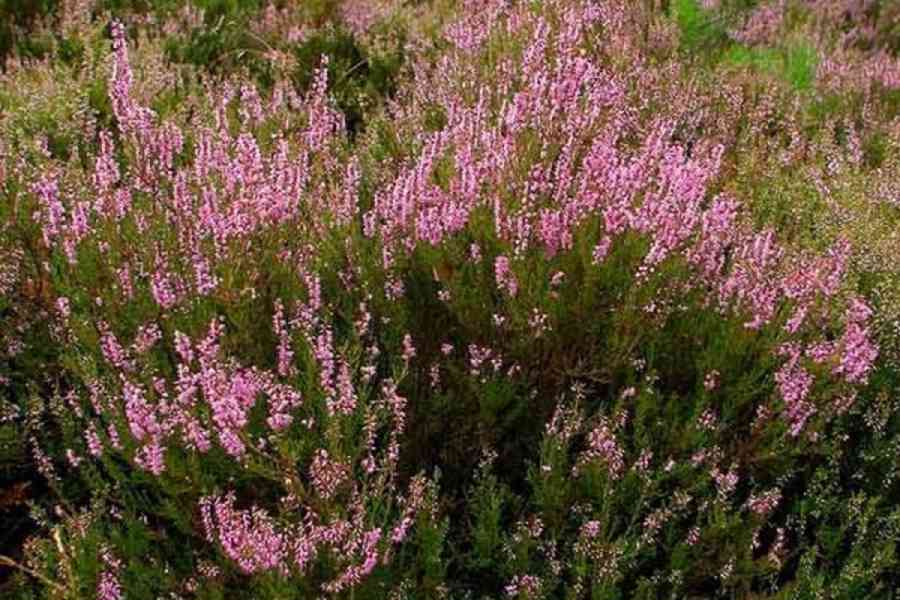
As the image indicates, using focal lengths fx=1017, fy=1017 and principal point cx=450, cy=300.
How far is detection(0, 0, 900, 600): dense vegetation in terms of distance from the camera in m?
2.07

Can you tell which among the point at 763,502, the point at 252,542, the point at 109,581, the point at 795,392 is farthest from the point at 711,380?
the point at 109,581

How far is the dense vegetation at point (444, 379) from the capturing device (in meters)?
2.07

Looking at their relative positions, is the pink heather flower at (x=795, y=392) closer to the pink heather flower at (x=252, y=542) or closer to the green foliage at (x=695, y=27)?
the pink heather flower at (x=252, y=542)

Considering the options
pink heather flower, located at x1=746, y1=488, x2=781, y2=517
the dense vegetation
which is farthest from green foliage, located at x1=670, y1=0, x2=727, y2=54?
pink heather flower, located at x1=746, y1=488, x2=781, y2=517

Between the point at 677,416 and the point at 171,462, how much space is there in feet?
3.79

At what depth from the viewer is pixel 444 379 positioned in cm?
252

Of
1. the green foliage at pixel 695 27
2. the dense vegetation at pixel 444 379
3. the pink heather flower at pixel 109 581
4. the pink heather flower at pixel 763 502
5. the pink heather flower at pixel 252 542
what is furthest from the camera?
the green foliage at pixel 695 27

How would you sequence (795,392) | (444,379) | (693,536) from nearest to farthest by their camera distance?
(693,536) → (795,392) → (444,379)

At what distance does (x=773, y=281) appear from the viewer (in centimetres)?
261

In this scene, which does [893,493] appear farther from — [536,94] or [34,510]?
[34,510]

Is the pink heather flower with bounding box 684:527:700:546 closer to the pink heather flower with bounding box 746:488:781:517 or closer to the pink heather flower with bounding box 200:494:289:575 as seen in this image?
the pink heather flower with bounding box 746:488:781:517

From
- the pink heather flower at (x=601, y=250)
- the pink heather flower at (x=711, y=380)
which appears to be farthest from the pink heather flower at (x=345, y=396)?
the pink heather flower at (x=711, y=380)

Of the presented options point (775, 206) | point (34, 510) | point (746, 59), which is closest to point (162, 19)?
point (746, 59)

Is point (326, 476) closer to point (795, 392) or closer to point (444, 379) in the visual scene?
point (444, 379)
